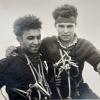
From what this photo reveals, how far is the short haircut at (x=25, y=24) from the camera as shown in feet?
6.14

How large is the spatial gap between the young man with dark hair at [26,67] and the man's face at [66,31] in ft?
0.38

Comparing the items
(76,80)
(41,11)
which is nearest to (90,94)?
(76,80)

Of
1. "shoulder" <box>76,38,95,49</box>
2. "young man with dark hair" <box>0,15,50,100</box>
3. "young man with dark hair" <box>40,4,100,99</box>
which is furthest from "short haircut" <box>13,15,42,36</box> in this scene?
"shoulder" <box>76,38,95,49</box>

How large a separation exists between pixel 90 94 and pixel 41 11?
0.57m

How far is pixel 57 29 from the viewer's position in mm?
1905

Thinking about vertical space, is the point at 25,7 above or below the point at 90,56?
above

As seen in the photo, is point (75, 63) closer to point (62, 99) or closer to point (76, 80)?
point (76, 80)

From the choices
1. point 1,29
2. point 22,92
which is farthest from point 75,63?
point 1,29

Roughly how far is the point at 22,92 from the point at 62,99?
233 millimetres

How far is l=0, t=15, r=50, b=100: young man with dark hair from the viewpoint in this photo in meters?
1.86

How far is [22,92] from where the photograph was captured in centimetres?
185

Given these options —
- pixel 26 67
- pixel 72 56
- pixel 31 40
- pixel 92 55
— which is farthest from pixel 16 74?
pixel 92 55

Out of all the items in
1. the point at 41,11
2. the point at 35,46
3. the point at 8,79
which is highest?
the point at 41,11

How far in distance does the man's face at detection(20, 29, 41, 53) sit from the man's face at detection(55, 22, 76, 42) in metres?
0.12
